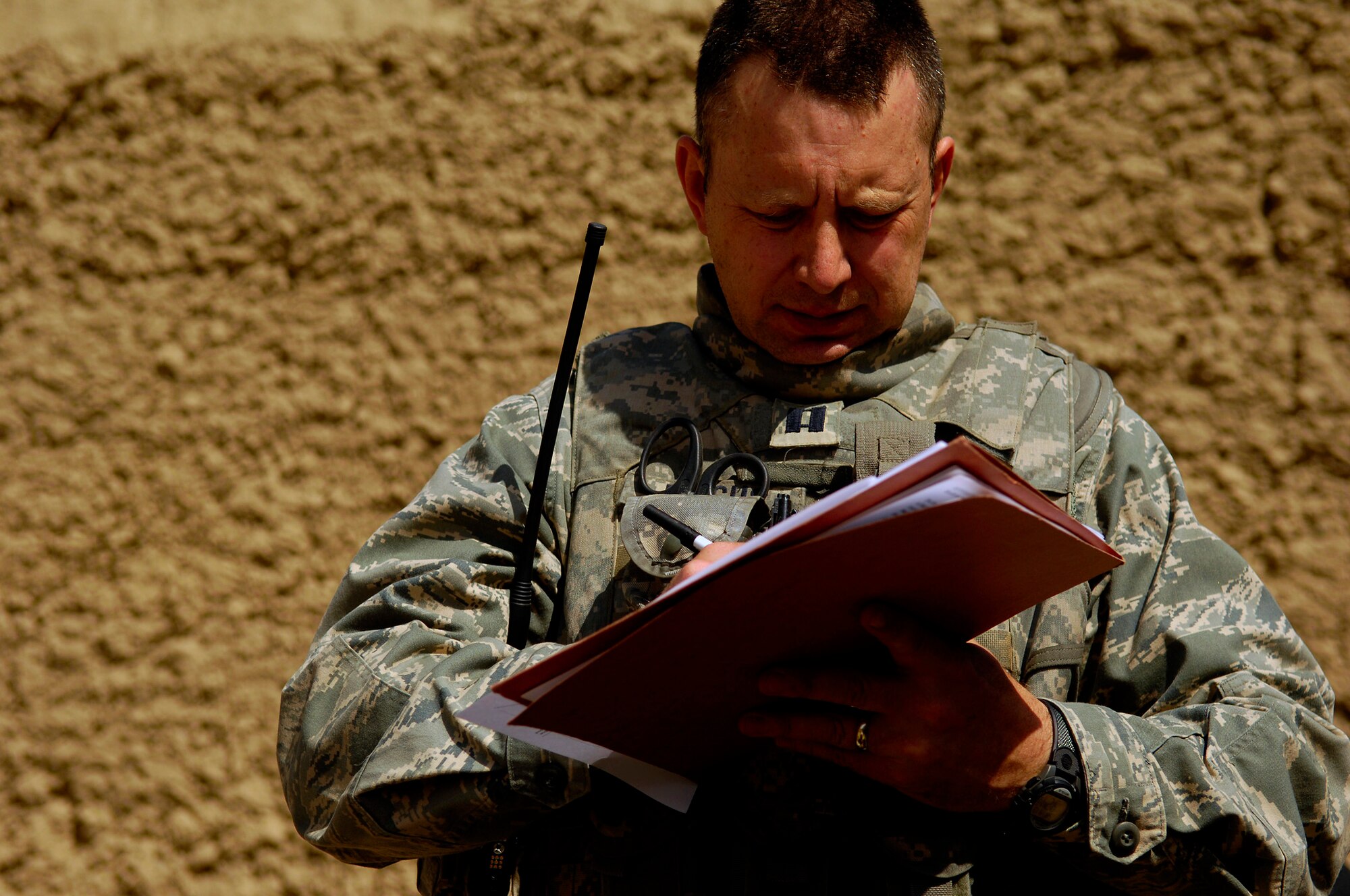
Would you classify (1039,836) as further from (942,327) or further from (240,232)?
(240,232)

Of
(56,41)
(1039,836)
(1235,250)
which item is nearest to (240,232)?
(56,41)

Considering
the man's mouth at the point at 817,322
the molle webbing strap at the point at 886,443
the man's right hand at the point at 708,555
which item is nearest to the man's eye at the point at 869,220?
the man's mouth at the point at 817,322

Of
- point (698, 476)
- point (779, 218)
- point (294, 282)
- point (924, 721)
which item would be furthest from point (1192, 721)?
point (294, 282)

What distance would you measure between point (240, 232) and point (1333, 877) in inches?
94.8

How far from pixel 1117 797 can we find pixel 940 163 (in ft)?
2.47

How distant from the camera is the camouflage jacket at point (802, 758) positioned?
1241 millimetres

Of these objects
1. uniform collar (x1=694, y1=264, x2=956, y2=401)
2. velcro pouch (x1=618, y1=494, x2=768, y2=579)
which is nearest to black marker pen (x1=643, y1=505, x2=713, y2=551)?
velcro pouch (x1=618, y1=494, x2=768, y2=579)

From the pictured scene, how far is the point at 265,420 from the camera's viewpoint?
2.81 meters

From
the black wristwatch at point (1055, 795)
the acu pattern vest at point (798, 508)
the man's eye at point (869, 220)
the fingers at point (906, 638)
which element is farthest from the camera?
the man's eye at point (869, 220)

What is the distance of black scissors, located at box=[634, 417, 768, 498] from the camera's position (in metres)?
1.43

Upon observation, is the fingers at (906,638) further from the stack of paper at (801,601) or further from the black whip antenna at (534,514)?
the black whip antenna at (534,514)

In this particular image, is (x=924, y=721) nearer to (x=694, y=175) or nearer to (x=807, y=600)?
(x=807, y=600)

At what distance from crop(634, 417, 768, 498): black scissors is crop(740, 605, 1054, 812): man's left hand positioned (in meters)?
0.33

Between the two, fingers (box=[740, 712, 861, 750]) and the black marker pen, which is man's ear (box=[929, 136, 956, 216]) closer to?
the black marker pen
